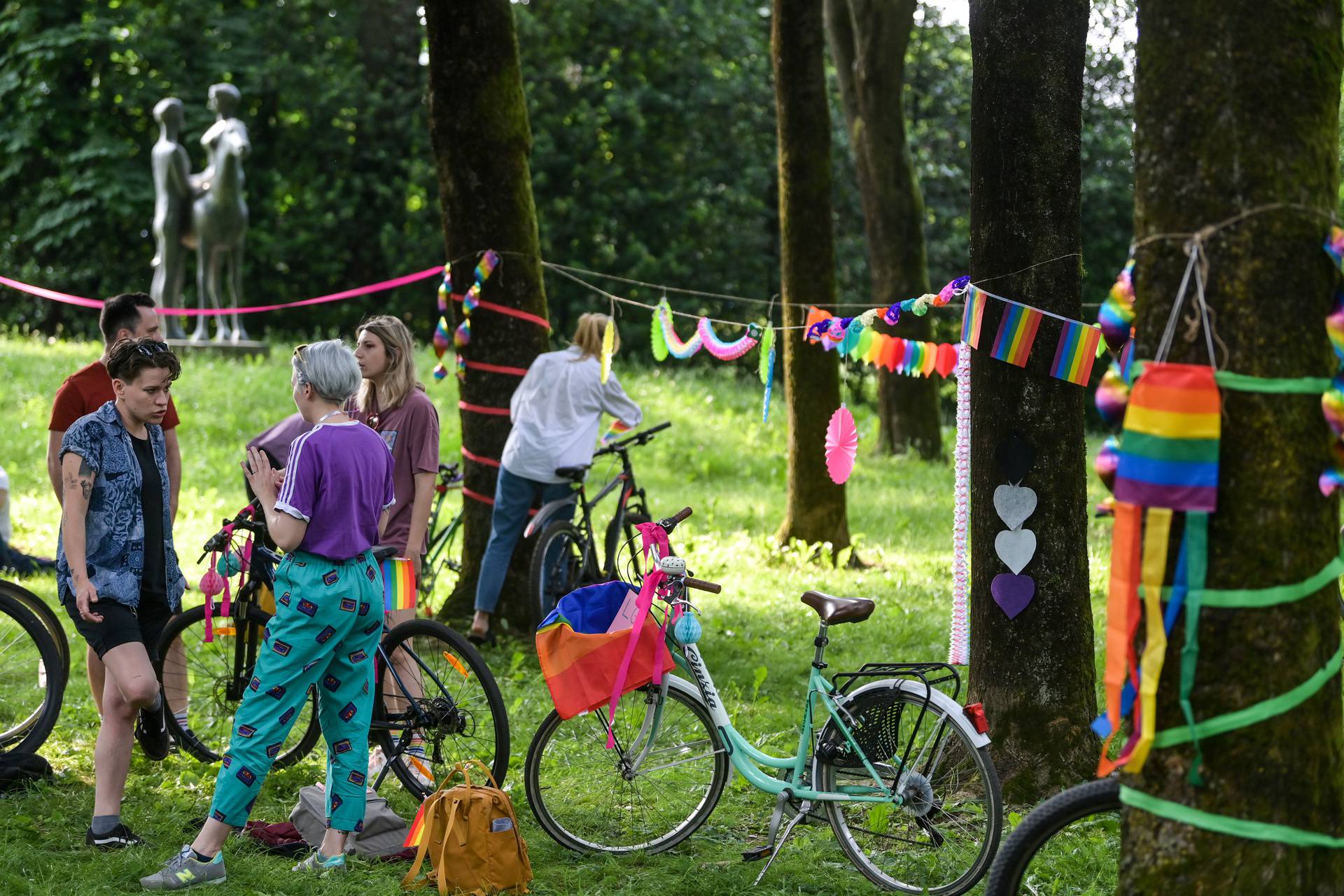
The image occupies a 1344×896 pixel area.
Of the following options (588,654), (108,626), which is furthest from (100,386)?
(588,654)

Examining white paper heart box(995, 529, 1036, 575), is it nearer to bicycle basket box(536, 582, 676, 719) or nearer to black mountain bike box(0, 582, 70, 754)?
bicycle basket box(536, 582, 676, 719)

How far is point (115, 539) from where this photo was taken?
4.93 meters

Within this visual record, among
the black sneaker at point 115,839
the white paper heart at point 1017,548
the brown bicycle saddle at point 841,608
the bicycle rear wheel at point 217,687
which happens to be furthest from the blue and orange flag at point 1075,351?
the black sneaker at point 115,839

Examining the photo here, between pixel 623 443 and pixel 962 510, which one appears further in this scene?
pixel 623 443

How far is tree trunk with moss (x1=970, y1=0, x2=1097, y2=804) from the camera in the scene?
513cm

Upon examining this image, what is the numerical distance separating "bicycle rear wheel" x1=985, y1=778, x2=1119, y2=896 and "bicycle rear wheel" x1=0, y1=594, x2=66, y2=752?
3.90 m

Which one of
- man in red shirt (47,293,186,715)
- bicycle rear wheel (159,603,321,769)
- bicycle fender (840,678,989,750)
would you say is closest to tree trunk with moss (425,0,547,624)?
bicycle rear wheel (159,603,321,769)

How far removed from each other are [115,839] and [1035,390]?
12.0 feet

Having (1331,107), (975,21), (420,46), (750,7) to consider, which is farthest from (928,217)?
(1331,107)

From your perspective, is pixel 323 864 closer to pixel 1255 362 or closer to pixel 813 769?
pixel 813 769

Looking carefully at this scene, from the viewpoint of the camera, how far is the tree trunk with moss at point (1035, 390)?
5129 mm

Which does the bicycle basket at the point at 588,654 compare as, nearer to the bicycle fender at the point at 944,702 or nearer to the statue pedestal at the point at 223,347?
the bicycle fender at the point at 944,702

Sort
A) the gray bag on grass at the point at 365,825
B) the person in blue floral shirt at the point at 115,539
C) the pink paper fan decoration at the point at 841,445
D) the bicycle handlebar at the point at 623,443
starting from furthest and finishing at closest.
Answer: the bicycle handlebar at the point at 623,443 → the pink paper fan decoration at the point at 841,445 → the gray bag on grass at the point at 365,825 → the person in blue floral shirt at the point at 115,539

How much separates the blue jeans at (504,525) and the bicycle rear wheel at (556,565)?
0.67 ft
